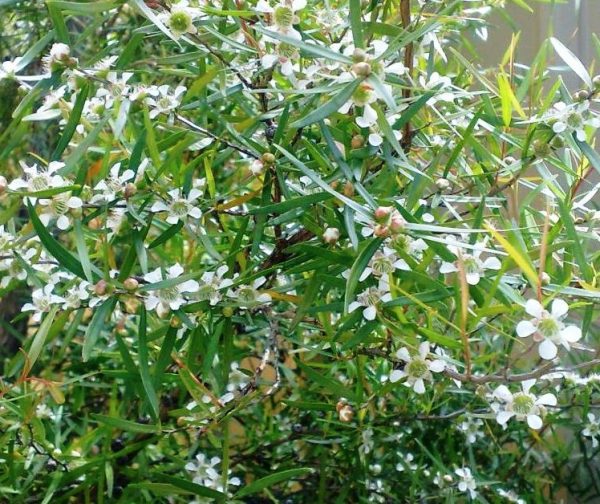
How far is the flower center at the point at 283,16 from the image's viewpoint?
1.78 feet

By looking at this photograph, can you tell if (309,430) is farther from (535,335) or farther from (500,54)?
(500,54)

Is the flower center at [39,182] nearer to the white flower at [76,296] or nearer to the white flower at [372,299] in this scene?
the white flower at [76,296]

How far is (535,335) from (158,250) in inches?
18.2

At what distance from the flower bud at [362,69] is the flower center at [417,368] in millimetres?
216

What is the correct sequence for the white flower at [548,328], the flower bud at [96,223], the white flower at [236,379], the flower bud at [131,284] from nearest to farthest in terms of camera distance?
the white flower at [548,328] → the flower bud at [131,284] → the flower bud at [96,223] → the white flower at [236,379]

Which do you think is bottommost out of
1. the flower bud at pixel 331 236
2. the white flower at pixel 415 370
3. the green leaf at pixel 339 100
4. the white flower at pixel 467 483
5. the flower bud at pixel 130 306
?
the white flower at pixel 467 483

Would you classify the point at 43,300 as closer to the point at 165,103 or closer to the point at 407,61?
the point at 165,103

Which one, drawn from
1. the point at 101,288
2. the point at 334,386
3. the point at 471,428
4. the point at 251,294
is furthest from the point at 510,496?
the point at 101,288

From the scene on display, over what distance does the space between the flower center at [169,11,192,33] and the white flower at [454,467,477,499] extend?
20.7 inches

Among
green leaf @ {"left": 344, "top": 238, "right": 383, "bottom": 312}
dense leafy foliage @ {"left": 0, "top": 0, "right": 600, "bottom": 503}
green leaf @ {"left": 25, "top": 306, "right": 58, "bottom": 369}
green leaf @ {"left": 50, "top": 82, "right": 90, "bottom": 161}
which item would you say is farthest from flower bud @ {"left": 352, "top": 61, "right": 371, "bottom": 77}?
green leaf @ {"left": 25, "top": 306, "right": 58, "bottom": 369}

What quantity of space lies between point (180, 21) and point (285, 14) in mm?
74

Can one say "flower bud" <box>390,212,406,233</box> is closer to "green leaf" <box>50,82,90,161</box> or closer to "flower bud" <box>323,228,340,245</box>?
"flower bud" <box>323,228,340,245</box>

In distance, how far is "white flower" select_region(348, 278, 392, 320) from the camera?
1.90ft

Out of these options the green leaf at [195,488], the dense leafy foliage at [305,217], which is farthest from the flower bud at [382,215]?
the green leaf at [195,488]
